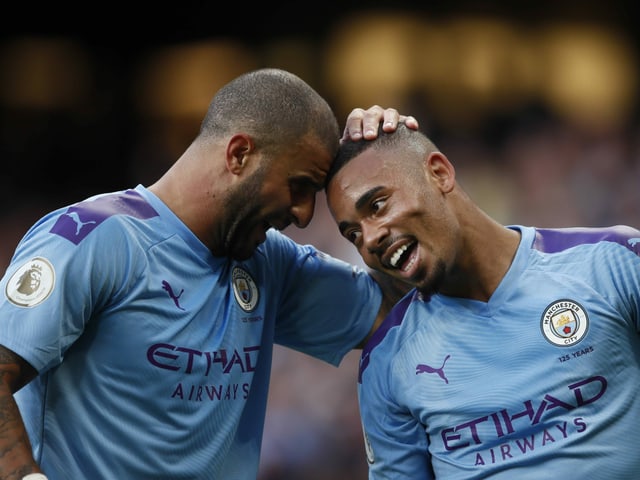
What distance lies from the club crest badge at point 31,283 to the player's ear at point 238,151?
662mm

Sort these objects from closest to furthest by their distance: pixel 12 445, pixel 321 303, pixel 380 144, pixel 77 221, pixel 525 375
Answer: pixel 12 445 → pixel 77 221 → pixel 525 375 → pixel 380 144 → pixel 321 303

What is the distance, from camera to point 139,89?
29.6 ft

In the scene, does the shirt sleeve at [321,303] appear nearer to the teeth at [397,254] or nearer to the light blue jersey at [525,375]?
the light blue jersey at [525,375]

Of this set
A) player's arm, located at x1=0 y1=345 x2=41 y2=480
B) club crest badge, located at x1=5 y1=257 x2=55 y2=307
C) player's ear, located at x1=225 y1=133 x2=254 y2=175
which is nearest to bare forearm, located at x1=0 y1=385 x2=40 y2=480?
player's arm, located at x1=0 y1=345 x2=41 y2=480

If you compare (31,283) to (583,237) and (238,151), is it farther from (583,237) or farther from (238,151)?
(583,237)

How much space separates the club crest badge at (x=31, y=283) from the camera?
2570 millimetres

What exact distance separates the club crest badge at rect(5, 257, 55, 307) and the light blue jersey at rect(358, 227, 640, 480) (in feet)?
3.51

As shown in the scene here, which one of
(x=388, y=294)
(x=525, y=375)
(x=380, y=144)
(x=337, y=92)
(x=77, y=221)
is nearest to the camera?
(x=77, y=221)

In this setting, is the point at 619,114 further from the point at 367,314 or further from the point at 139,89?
the point at 367,314

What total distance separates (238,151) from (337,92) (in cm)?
557

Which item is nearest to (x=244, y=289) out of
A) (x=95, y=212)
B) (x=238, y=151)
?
(x=238, y=151)

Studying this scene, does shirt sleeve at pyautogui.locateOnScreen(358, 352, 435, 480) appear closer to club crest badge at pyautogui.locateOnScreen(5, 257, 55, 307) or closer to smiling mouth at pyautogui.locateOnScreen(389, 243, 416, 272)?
smiling mouth at pyautogui.locateOnScreen(389, 243, 416, 272)

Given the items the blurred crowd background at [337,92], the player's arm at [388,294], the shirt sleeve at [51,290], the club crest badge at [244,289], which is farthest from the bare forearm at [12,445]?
the blurred crowd background at [337,92]

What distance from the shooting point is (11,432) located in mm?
2482
